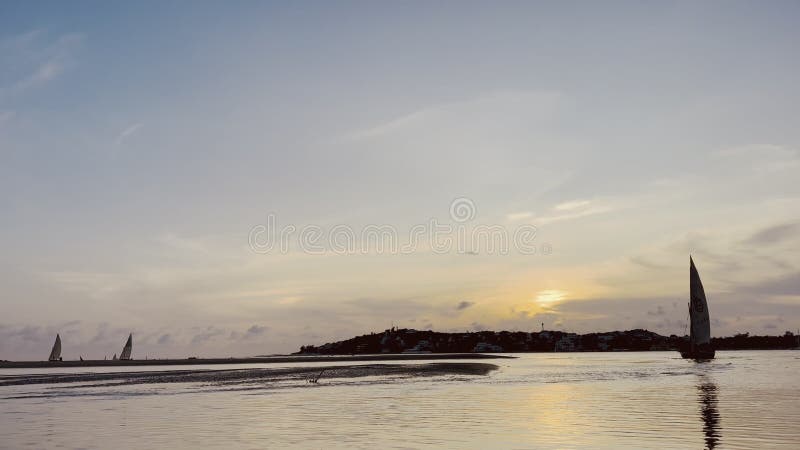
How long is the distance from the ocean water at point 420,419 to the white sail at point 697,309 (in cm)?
7656

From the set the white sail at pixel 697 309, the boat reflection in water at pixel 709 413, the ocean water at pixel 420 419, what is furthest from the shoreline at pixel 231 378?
the white sail at pixel 697 309

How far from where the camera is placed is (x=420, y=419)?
131 feet

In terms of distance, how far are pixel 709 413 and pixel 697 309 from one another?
107 m

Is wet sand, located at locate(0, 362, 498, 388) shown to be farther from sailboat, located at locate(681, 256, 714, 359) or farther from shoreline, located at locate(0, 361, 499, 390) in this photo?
sailboat, located at locate(681, 256, 714, 359)

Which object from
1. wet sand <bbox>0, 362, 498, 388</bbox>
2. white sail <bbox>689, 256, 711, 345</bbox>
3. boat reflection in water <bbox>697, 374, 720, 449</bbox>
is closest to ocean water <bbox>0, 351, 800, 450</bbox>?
boat reflection in water <bbox>697, 374, 720, 449</bbox>

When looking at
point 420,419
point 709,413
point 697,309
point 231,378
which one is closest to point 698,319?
point 697,309

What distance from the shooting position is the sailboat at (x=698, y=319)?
138375mm

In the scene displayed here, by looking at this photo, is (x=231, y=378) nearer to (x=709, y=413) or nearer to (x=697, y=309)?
(x=709, y=413)

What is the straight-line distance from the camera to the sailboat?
138 meters

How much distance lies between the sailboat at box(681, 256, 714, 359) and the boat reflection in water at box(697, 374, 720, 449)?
77181 mm

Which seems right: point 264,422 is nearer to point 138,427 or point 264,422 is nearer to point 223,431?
point 223,431

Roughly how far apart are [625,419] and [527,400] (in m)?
15.3

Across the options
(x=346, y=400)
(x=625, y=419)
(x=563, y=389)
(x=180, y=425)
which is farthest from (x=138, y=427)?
(x=563, y=389)

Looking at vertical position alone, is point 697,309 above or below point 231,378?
above
